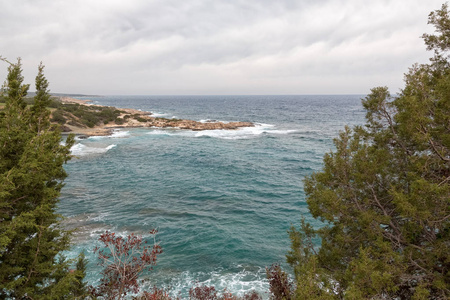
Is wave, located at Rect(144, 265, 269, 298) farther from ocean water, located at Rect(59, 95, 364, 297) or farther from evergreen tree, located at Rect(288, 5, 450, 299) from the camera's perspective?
evergreen tree, located at Rect(288, 5, 450, 299)

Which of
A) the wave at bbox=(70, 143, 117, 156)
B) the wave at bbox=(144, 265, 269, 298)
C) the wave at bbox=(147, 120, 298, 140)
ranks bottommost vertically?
the wave at bbox=(144, 265, 269, 298)

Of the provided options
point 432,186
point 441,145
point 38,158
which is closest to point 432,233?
point 432,186

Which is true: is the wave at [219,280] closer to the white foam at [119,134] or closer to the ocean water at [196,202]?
the ocean water at [196,202]

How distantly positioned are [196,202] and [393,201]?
849 inches

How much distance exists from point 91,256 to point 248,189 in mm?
18435

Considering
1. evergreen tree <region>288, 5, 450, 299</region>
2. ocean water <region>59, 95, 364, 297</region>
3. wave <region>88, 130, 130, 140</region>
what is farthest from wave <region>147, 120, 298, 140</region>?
evergreen tree <region>288, 5, 450, 299</region>

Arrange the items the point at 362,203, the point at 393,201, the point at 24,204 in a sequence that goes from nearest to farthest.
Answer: the point at 393,201, the point at 24,204, the point at 362,203

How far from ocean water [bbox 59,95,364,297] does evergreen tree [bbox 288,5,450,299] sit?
7439 millimetres

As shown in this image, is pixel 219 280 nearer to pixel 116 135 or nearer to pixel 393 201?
pixel 393 201

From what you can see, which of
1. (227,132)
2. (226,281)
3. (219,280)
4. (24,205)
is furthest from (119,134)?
(24,205)

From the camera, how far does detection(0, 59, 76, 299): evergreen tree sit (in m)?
9.21

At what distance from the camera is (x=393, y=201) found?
9.23 meters

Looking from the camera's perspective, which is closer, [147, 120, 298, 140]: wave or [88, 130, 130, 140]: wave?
[88, 130, 130, 140]: wave

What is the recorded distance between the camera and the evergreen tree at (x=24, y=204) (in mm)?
9211
